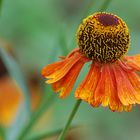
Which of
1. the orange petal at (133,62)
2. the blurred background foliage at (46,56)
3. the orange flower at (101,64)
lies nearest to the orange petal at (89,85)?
the orange flower at (101,64)

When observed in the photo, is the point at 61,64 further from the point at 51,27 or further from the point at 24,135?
the point at 51,27

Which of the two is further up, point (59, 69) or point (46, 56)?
point (59, 69)

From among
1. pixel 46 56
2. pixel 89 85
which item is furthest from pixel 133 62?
pixel 46 56

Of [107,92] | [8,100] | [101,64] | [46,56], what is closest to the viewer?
[107,92]

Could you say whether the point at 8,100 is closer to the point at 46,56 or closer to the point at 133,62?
the point at 46,56

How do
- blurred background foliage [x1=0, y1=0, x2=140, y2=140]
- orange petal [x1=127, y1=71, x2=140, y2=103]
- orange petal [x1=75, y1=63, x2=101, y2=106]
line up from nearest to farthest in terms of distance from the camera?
orange petal [x1=75, y1=63, x2=101, y2=106] < orange petal [x1=127, y1=71, x2=140, y2=103] < blurred background foliage [x1=0, y1=0, x2=140, y2=140]

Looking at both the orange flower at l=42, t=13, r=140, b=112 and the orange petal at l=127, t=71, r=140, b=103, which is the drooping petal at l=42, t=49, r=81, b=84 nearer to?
the orange flower at l=42, t=13, r=140, b=112

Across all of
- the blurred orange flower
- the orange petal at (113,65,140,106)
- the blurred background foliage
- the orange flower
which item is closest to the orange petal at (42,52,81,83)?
the orange flower

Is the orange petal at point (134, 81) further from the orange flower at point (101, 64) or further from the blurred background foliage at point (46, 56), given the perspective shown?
the blurred background foliage at point (46, 56)
